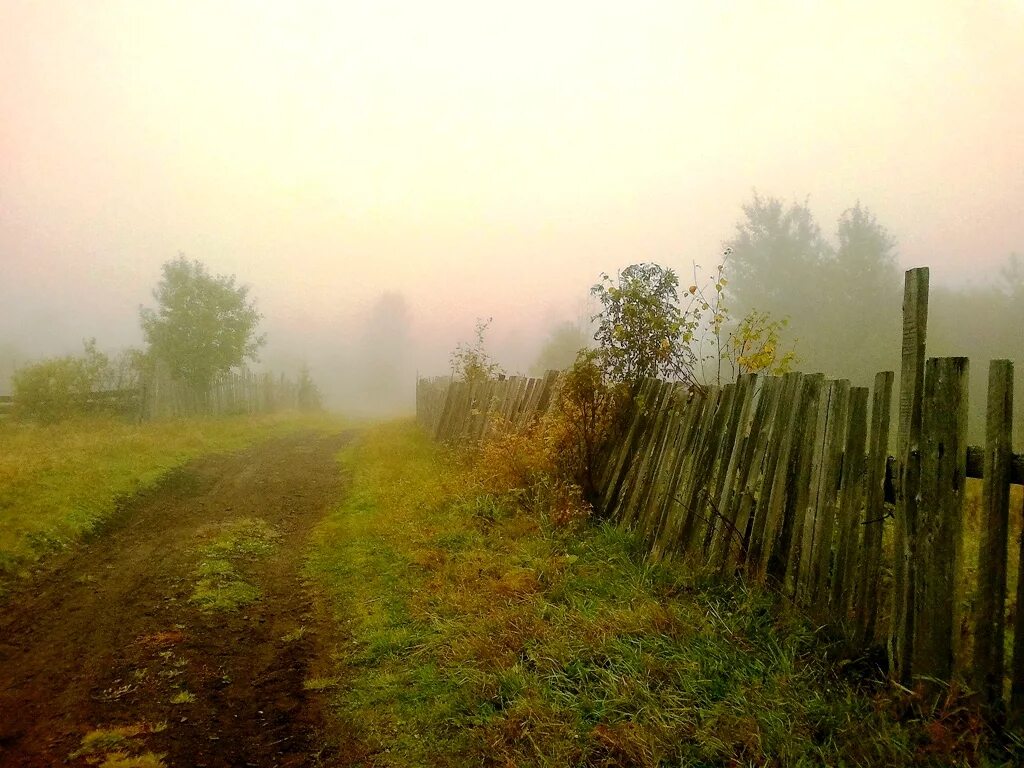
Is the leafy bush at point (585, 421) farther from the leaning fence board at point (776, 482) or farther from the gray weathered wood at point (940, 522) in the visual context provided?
the gray weathered wood at point (940, 522)

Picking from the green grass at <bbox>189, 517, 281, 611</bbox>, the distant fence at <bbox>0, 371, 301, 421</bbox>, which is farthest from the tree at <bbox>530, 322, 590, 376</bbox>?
the green grass at <bbox>189, 517, 281, 611</bbox>

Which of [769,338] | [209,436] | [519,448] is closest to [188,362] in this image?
[209,436]

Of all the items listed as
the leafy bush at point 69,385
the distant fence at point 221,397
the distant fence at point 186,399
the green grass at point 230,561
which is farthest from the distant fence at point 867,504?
the distant fence at point 221,397

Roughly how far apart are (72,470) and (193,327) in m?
16.4

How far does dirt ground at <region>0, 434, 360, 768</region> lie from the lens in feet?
9.70

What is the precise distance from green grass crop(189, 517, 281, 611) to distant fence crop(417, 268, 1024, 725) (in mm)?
3741

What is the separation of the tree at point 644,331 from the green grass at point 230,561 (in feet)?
14.2

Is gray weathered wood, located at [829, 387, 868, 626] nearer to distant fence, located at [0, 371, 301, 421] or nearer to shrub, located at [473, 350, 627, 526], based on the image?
shrub, located at [473, 350, 627, 526]

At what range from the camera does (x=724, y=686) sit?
302 centimetres

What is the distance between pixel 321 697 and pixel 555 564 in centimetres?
222

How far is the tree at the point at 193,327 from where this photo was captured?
2264 centimetres

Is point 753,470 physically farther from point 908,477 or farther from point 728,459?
point 908,477

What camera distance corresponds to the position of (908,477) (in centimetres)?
310

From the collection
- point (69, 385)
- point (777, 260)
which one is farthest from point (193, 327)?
point (777, 260)
